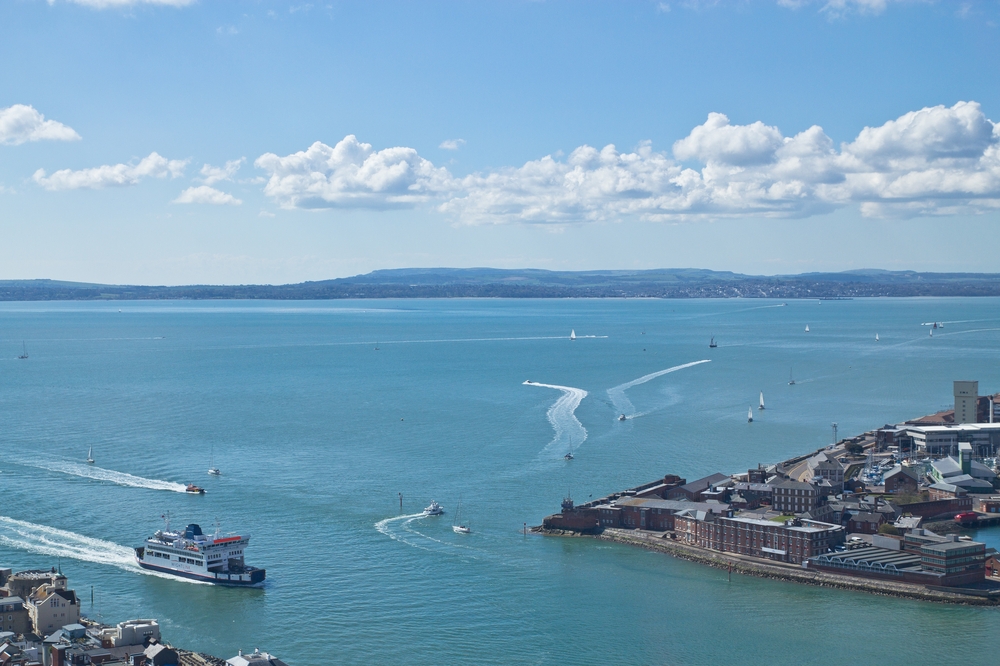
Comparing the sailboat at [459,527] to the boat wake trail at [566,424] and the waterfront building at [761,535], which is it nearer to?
the waterfront building at [761,535]

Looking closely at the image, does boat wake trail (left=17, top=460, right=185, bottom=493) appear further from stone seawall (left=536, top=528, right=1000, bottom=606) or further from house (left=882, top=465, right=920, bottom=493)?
house (left=882, top=465, right=920, bottom=493)

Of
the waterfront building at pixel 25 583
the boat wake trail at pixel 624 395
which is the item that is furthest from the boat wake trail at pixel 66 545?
the boat wake trail at pixel 624 395

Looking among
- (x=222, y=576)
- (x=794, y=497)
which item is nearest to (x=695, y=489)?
(x=794, y=497)

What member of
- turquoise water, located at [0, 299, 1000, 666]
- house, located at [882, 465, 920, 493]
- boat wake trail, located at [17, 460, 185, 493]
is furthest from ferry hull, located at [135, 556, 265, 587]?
house, located at [882, 465, 920, 493]

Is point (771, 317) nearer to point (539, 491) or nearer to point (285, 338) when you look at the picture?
point (285, 338)

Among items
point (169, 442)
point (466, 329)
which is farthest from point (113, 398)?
point (466, 329)
